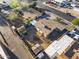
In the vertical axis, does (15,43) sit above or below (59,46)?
below

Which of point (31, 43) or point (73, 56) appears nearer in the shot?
point (73, 56)

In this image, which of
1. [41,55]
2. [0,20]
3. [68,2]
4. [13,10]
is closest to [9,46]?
[41,55]

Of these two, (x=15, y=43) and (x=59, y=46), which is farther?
(x=15, y=43)

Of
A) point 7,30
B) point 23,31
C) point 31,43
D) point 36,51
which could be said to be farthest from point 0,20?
point 36,51

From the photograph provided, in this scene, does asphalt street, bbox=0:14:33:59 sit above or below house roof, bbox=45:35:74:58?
below

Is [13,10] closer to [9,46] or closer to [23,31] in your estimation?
[23,31]

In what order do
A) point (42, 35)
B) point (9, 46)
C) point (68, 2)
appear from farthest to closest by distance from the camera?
1. point (68, 2)
2. point (42, 35)
3. point (9, 46)

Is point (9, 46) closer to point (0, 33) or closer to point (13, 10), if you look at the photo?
point (0, 33)

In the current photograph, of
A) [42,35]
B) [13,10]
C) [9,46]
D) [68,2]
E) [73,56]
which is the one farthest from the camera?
[68,2]

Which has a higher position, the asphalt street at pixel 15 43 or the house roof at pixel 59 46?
the house roof at pixel 59 46
